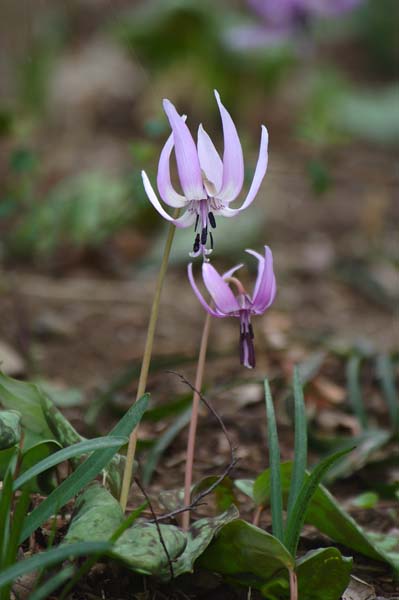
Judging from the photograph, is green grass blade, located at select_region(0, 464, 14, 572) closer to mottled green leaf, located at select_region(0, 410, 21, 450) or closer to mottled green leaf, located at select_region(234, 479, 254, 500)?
mottled green leaf, located at select_region(0, 410, 21, 450)

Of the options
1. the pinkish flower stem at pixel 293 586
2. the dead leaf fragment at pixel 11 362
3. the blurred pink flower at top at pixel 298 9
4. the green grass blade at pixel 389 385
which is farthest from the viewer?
the blurred pink flower at top at pixel 298 9

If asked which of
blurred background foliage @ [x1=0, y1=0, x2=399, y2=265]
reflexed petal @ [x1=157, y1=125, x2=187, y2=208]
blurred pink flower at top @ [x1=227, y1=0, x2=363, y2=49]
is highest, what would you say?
blurred pink flower at top @ [x1=227, y1=0, x2=363, y2=49]

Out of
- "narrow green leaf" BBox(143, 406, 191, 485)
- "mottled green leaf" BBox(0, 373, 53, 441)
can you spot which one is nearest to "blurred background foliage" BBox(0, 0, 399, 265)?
"narrow green leaf" BBox(143, 406, 191, 485)

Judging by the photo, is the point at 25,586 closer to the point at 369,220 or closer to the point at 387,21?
the point at 369,220

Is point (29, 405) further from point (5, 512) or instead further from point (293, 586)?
point (293, 586)

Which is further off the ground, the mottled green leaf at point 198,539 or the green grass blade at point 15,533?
the green grass blade at point 15,533

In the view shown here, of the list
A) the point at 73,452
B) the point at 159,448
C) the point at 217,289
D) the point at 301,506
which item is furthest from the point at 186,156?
the point at 159,448

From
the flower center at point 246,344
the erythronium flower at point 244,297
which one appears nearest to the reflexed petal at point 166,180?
the erythronium flower at point 244,297

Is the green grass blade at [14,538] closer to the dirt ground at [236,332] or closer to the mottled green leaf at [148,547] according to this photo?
the mottled green leaf at [148,547]
